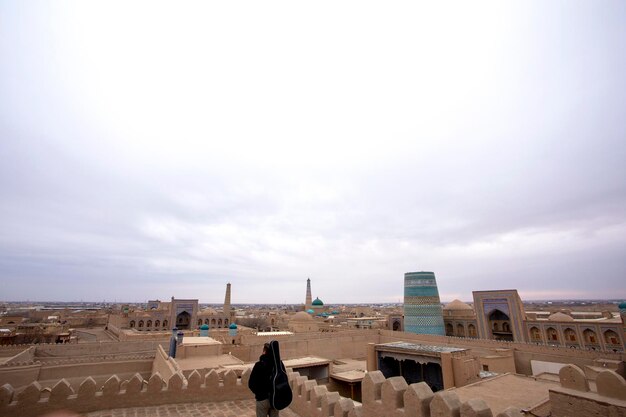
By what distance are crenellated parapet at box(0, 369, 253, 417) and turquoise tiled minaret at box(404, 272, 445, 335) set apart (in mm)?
26562

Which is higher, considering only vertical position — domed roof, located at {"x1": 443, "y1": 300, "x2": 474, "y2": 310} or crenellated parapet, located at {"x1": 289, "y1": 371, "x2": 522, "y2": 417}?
domed roof, located at {"x1": 443, "y1": 300, "x2": 474, "y2": 310}

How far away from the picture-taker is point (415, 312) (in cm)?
3066

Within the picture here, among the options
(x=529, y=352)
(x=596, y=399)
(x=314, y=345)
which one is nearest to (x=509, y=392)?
(x=596, y=399)

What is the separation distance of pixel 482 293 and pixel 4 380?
33.8 metres

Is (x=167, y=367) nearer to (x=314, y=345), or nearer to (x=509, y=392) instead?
(x=509, y=392)

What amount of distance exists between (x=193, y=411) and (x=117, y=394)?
1601mm

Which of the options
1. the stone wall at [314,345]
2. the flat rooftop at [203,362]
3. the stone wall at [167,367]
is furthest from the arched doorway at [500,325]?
the stone wall at [167,367]

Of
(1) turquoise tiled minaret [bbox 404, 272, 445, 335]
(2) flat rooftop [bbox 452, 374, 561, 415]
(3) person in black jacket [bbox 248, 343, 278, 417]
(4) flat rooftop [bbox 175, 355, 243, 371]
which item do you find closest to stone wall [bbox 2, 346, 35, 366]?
(4) flat rooftop [bbox 175, 355, 243, 371]

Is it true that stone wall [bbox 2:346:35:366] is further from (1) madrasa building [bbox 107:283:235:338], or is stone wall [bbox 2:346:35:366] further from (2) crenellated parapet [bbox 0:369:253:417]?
(1) madrasa building [bbox 107:283:235:338]

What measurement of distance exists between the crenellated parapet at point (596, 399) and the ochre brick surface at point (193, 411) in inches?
198

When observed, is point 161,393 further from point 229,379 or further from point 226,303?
point 226,303

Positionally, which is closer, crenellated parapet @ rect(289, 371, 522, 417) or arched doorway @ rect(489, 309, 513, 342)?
crenellated parapet @ rect(289, 371, 522, 417)

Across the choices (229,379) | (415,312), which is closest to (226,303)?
(415,312)

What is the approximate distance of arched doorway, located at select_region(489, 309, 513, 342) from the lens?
3136 cm
